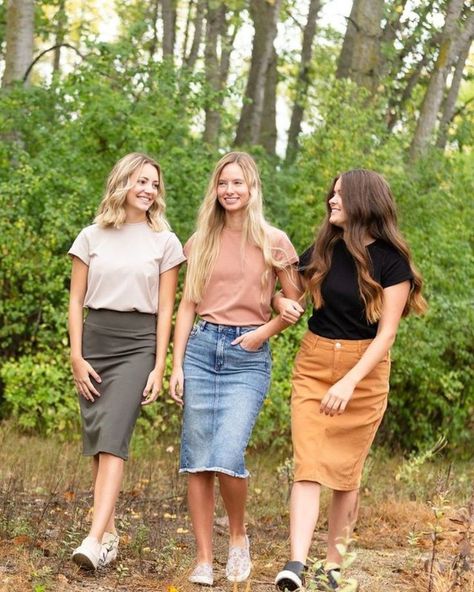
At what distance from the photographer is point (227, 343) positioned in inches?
213

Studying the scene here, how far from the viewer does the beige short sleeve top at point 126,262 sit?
5.61 metres

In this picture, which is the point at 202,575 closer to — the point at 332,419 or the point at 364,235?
the point at 332,419

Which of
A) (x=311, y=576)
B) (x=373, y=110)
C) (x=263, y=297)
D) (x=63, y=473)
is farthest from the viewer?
(x=373, y=110)

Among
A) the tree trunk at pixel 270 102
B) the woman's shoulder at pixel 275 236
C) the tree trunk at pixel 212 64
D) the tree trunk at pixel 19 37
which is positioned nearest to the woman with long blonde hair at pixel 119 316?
the woman's shoulder at pixel 275 236

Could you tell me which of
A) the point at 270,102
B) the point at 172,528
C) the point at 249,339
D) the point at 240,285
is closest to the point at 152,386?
the point at 249,339

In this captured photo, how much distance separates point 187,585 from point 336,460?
95 centimetres

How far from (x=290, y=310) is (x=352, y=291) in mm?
310

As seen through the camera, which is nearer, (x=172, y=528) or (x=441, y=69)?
(x=172, y=528)

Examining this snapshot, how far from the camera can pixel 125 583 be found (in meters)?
5.31

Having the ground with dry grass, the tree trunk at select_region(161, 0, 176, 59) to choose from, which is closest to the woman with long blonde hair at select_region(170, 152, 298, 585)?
the ground with dry grass

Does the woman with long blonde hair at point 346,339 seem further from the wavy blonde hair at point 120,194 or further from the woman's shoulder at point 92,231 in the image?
the woman's shoulder at point 92,231

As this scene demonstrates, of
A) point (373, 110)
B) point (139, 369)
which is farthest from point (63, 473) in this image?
point (373, 110)

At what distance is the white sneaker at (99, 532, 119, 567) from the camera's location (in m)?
5.57

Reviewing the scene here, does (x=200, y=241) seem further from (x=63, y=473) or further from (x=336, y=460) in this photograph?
(x=63, y=473)
